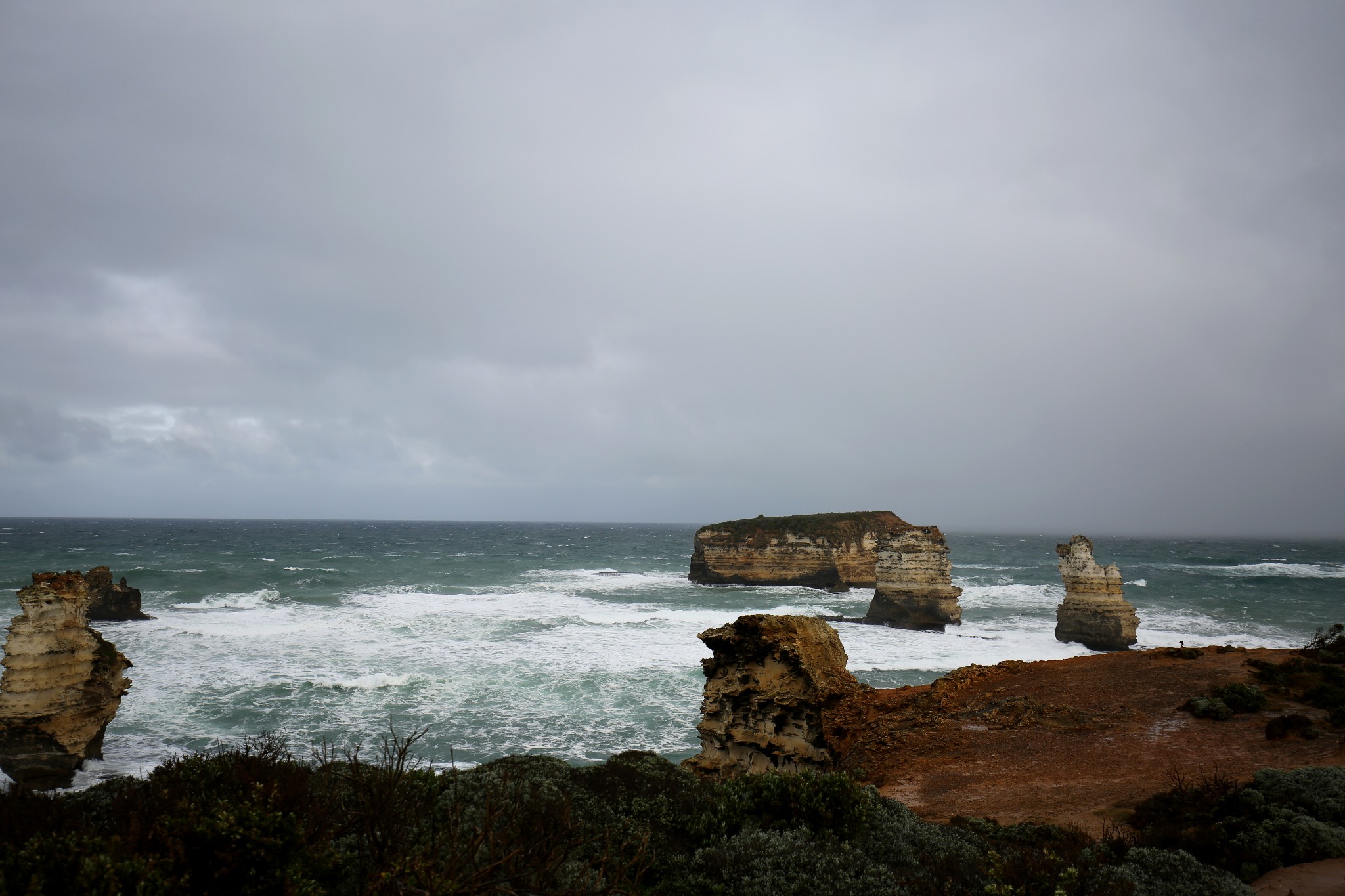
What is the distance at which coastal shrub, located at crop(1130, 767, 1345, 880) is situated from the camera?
23.4 feet

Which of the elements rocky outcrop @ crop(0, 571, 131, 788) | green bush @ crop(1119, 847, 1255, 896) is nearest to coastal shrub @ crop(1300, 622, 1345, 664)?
green bush @ crop(1119, 847, 1255, 896)

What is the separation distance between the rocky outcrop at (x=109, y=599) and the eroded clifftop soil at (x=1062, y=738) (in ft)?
128

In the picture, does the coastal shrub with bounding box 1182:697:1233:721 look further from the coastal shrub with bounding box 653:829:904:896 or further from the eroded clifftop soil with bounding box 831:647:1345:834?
the coastal shrub with bounding box 653:829:904:896

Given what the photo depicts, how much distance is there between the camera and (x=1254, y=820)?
8125 millimetres

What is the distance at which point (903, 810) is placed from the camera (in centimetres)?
854

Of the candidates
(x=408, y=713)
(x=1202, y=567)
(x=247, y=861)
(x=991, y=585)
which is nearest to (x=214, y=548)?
(x=408, y=713)

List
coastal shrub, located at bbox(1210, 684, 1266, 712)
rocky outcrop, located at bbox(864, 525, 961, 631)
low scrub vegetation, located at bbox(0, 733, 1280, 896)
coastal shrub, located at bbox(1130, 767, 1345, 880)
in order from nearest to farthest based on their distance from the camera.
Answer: low scrub vegetation, located at bbox(0, 733, 1280, 896)
coastal shrub, located at bbox(1130, 767, 1345, 880)
coastal shrub, located at bbox(1210, 684, 1266, 712)
rocky outcrop, located at bbox(864, 525, 961, 631)

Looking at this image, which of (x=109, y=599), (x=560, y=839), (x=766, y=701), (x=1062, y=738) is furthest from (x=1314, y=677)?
(x=109, y=599)

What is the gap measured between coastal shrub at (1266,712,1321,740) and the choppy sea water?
1245cm

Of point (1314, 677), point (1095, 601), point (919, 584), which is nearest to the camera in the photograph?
point (1314, 677)

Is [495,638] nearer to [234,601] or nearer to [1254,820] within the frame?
[234,601]

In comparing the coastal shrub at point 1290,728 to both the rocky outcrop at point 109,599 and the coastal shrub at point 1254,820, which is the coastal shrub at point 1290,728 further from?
the rocky outcrop at point 109,599

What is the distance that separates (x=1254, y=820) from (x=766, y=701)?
713cm

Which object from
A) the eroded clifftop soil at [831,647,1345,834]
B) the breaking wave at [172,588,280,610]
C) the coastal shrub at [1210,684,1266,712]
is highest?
the coastal shrub at [1210,684,1266,712]
